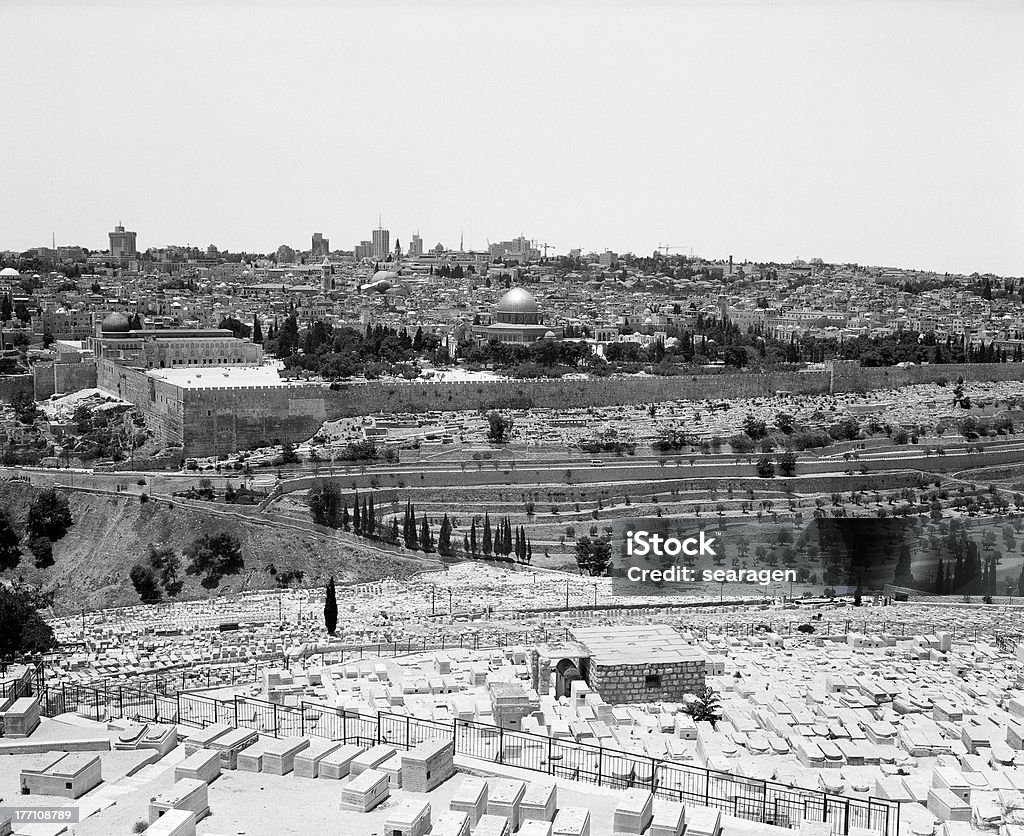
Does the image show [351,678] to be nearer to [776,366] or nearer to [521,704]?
[521,704]

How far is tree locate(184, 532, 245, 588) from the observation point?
17.4 m

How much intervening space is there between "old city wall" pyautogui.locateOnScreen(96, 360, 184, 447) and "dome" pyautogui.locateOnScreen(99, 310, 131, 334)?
39.6 inches

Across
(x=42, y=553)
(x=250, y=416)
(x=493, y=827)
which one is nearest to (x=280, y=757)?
(x=493, y=827)

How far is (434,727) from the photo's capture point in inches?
361

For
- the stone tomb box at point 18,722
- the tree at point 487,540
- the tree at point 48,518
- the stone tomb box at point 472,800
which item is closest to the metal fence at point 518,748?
the stone tomb box at point 18,722

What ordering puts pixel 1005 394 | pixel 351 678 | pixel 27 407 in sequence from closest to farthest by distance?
1. pixel 351 678
2. pixel 27 407
3. pixel 1005 394

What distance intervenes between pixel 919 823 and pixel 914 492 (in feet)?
52.8

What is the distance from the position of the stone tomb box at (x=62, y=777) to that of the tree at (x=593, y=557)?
10.5 metres

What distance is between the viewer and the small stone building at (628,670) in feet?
34.5

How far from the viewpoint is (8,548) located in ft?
61.2

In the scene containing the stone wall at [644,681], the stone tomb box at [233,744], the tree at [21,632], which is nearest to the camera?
the stone tomb box at [233,744]

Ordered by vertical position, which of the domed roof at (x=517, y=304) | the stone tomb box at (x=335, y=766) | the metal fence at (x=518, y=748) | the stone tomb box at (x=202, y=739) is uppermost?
the domed roof at (x=517, y=304)

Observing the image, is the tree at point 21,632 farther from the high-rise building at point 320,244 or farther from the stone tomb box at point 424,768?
the high-rise building at point 320,244

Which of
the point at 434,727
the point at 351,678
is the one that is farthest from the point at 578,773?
the point at 351,678
